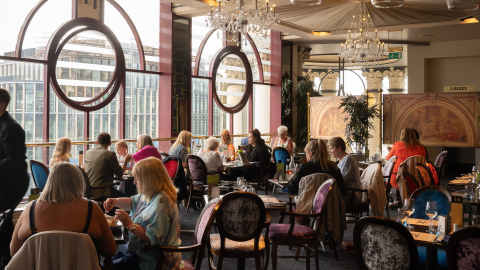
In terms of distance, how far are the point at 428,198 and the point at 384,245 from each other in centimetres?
169

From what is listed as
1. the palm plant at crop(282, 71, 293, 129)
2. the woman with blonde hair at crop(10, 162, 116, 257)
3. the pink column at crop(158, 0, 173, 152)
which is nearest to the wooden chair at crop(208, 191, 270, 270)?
the woman with blonde hair at crop(10, 162, 116, 257)

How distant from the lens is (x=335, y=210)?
14.0 feet

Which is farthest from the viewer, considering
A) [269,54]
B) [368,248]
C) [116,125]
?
→ [269,54]

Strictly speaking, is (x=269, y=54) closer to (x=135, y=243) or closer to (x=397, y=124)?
(x=397, y=124)

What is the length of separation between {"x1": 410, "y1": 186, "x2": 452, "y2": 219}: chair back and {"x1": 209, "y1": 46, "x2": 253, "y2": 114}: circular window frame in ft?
23.2

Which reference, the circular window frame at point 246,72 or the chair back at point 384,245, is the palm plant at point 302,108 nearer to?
the circular window frame at point 246,72

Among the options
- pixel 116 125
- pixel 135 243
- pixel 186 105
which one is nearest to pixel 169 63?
pixel 186 105

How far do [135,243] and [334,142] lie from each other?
3.27 m

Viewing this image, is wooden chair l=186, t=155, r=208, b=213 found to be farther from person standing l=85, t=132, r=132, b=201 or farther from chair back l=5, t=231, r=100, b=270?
chair back l=5, t=231, r=100, b=270

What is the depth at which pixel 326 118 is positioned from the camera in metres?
10.8

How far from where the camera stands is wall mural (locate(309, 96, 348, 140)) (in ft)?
34.8

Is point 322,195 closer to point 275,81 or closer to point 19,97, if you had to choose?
point 19,97

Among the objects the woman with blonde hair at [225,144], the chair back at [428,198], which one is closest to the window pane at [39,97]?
the woman with blonde hair at [225,144]

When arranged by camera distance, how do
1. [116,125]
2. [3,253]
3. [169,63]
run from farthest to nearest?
[169,63]
[116,125]
[3,253]
